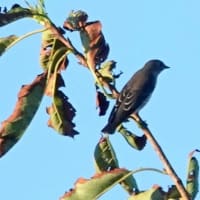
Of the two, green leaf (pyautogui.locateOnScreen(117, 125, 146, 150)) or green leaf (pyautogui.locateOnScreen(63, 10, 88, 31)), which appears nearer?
green leaf (pyautogui.locateOnScreen(63, 10, 88, 31))

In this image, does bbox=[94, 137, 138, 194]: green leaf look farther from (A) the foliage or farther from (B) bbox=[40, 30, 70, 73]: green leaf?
(B) bbox=[40, 30, 70, 73]: green leaf

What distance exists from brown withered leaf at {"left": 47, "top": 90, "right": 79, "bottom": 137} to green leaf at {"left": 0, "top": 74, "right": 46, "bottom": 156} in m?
0.16

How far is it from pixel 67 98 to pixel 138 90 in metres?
4.62

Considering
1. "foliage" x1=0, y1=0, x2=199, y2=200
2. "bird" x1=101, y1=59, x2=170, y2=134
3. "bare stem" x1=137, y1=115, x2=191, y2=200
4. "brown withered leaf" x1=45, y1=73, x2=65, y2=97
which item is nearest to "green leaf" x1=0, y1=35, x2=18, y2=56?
"foliage" x1=0, y1=0, x2=199, y2=200

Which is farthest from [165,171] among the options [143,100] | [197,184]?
[143,100]

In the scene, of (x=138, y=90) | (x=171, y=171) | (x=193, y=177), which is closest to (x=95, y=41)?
(x=193, y=177)

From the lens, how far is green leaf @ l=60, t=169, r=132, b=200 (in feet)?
12.5

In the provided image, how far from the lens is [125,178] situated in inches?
157

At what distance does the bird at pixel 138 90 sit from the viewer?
300 inches

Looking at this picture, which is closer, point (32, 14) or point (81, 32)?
point (32, 14)

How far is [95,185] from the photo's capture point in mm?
3887

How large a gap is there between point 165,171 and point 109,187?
0.39m

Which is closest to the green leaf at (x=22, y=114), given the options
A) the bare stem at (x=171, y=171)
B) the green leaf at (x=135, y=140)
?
the green leaf at (x=135, y=140)

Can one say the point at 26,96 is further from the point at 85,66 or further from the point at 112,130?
the point at 112,130
